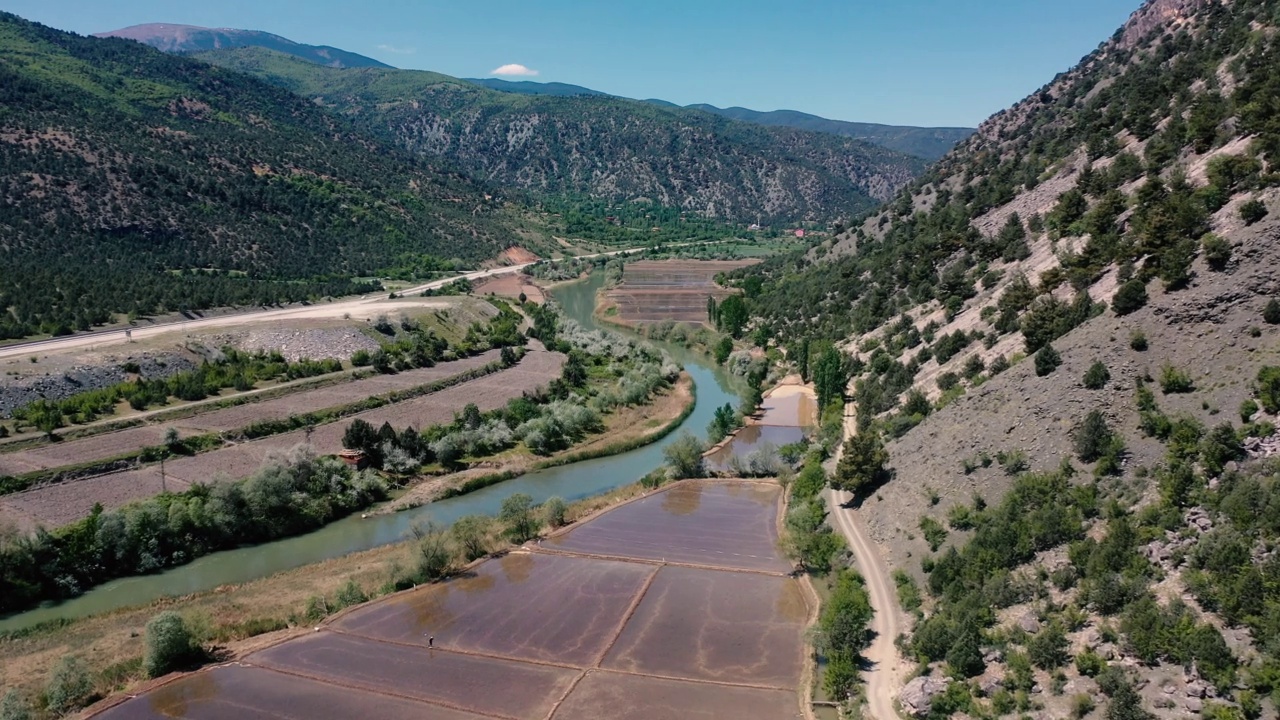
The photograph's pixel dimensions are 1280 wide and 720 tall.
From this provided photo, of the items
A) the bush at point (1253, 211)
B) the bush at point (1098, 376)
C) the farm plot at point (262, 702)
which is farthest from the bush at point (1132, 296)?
the farm plot at point (262, 702)

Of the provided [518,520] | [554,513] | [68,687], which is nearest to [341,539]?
[518,520]

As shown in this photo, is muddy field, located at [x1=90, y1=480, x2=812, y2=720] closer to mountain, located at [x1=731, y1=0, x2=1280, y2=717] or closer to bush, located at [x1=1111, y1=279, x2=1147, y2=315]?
mountain, located at [x1=731, y1=0, x2=1280, y2=717]

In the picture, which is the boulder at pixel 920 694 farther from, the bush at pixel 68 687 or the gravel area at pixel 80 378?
the gravel area at pixel 80 378

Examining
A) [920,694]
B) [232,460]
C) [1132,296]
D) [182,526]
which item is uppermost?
[1132,296]

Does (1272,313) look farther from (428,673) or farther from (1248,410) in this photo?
(428,673)

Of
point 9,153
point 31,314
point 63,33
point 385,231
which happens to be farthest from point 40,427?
point 63,33

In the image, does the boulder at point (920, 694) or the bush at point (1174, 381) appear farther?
the bush at point (1174, 381)
